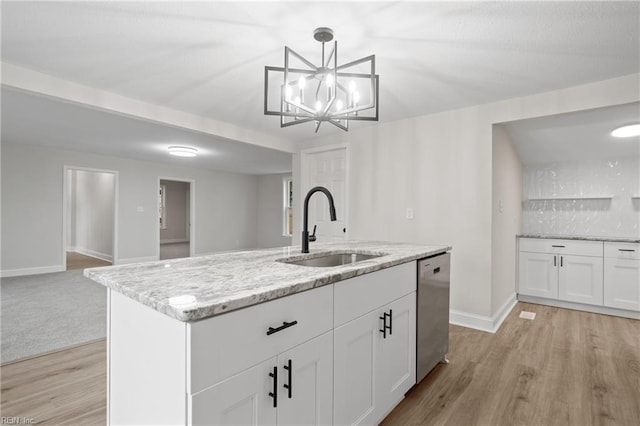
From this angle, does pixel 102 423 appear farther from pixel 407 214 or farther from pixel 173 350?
pixel 407 214

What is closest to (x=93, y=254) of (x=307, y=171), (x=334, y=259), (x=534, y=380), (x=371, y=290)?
(x=307, y=171)

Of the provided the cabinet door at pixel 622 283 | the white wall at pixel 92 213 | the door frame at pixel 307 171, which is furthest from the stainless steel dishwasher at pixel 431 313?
the white wall at pixel 92 213

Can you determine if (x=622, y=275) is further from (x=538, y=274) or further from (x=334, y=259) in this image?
(x=334, y=259)

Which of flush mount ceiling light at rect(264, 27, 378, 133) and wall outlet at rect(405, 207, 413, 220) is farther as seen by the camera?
wall outlet at rect(405, 207, 413, 220)

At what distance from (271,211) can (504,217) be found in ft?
21.0

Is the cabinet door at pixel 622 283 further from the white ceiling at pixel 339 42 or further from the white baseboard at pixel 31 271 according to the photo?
the white baseboard at pixel 31 271

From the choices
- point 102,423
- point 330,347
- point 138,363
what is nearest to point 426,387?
point 330,347

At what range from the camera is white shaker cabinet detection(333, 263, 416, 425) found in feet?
4.59

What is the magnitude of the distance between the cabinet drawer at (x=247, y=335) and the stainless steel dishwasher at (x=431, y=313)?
99 centimetres

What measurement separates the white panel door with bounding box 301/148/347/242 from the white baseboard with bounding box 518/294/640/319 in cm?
251

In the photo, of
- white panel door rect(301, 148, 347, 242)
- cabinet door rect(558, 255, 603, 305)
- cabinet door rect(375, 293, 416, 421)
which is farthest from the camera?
white panel door rect(301, 148, 347, 242)

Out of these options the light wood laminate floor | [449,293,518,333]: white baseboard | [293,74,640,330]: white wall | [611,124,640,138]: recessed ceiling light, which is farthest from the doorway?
[611,124,640,138]: recessed ceiling light

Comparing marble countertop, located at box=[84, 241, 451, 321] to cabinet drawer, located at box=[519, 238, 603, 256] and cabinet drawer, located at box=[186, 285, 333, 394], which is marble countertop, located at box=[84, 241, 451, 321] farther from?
cabinet drawer, located at box=[519, 238, 603, 256]

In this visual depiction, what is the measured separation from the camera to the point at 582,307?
3.76 m
